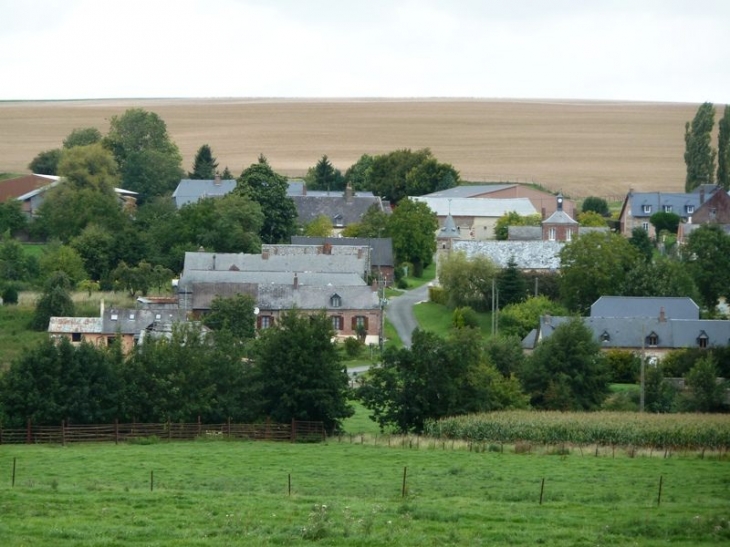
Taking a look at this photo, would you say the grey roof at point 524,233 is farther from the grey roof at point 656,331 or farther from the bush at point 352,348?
the bush at point 352,348

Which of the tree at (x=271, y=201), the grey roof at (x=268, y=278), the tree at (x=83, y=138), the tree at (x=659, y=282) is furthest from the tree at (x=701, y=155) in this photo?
the tree at (x=83, y=138)

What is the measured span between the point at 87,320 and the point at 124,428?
24339 mm

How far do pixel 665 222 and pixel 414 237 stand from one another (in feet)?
62.9

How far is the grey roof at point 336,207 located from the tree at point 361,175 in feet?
43.3

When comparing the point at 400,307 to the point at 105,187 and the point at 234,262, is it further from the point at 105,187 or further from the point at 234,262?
the point at 105,187

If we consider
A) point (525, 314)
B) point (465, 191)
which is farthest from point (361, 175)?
point (525, 314)

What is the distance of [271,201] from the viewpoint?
98.2 meters

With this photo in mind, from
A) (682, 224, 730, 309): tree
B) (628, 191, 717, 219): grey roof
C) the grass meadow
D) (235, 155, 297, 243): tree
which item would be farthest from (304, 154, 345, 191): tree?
the grass meadow

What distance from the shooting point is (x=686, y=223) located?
10044cm

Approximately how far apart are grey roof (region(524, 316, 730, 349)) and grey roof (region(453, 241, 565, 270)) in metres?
14.9

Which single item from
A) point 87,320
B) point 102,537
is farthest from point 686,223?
point 102,537

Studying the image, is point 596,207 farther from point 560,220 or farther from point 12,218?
point 12,218

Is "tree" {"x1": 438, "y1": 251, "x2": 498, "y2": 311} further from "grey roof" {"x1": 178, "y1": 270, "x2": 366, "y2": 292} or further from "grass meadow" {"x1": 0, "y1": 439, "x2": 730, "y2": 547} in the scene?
"grass meadow" {"x1": 0, "y1": 439, "x2": 730, "y2": 547}

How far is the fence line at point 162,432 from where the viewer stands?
46.4 m
